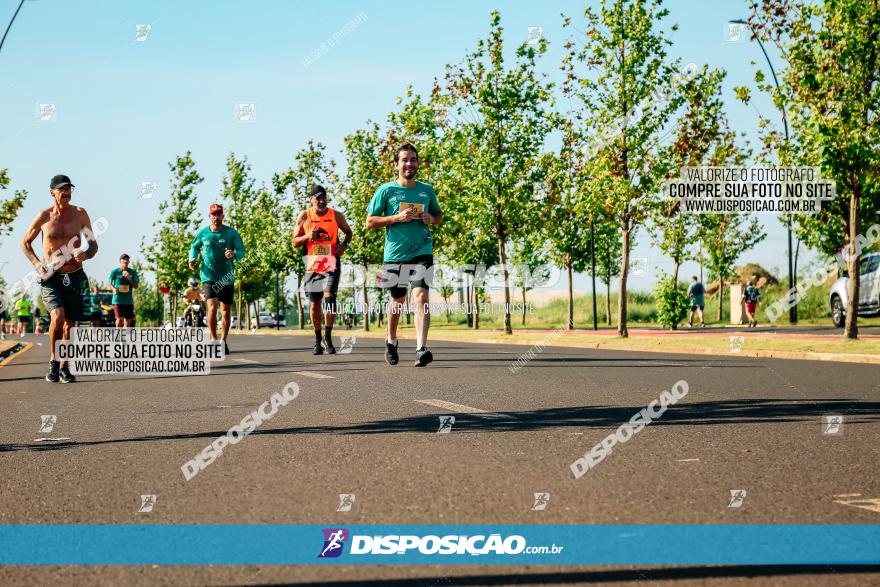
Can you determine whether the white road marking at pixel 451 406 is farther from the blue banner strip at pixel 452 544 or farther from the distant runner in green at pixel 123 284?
the distant runner in green at pixel 123 284

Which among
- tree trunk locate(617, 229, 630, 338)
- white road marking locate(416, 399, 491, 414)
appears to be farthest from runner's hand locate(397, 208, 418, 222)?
tree trunk locate(617, 229, 630, 338)

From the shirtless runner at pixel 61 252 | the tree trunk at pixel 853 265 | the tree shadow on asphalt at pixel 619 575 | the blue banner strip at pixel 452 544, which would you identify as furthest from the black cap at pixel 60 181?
the tree trunk at pixel 853 265

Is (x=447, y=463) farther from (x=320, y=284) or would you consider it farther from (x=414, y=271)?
(x=320, y=284)

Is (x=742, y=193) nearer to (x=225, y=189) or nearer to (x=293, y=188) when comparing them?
(x=293, y=188)

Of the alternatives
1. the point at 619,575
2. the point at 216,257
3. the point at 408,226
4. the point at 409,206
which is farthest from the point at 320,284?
the point at 619,575

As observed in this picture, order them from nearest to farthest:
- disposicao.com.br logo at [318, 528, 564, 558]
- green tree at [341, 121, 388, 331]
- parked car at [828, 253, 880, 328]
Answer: disposicao.com.br logo at [318, 528, 564, 558], parked car at [828, 253, 880, 328], green tree at [341, 121, 388, 331]

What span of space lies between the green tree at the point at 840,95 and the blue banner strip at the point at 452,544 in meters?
14.4

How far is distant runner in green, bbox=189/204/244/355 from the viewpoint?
15.5 metres

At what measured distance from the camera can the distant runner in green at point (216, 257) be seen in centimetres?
1552

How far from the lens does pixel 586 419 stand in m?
6.65

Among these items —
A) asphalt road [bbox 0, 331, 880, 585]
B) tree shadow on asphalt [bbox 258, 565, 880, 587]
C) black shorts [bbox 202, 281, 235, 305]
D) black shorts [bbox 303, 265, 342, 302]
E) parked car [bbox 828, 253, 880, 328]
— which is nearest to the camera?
tree shadow on asphalt [bbox 258, 565, 880, 587]

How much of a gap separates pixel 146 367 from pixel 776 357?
33.5 ft

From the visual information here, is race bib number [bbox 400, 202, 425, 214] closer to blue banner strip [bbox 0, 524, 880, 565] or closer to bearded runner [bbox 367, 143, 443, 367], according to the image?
bearded runner [bbox 367, 143, 443, 367]

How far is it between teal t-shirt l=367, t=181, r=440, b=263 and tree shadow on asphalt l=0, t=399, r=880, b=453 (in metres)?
3.44
